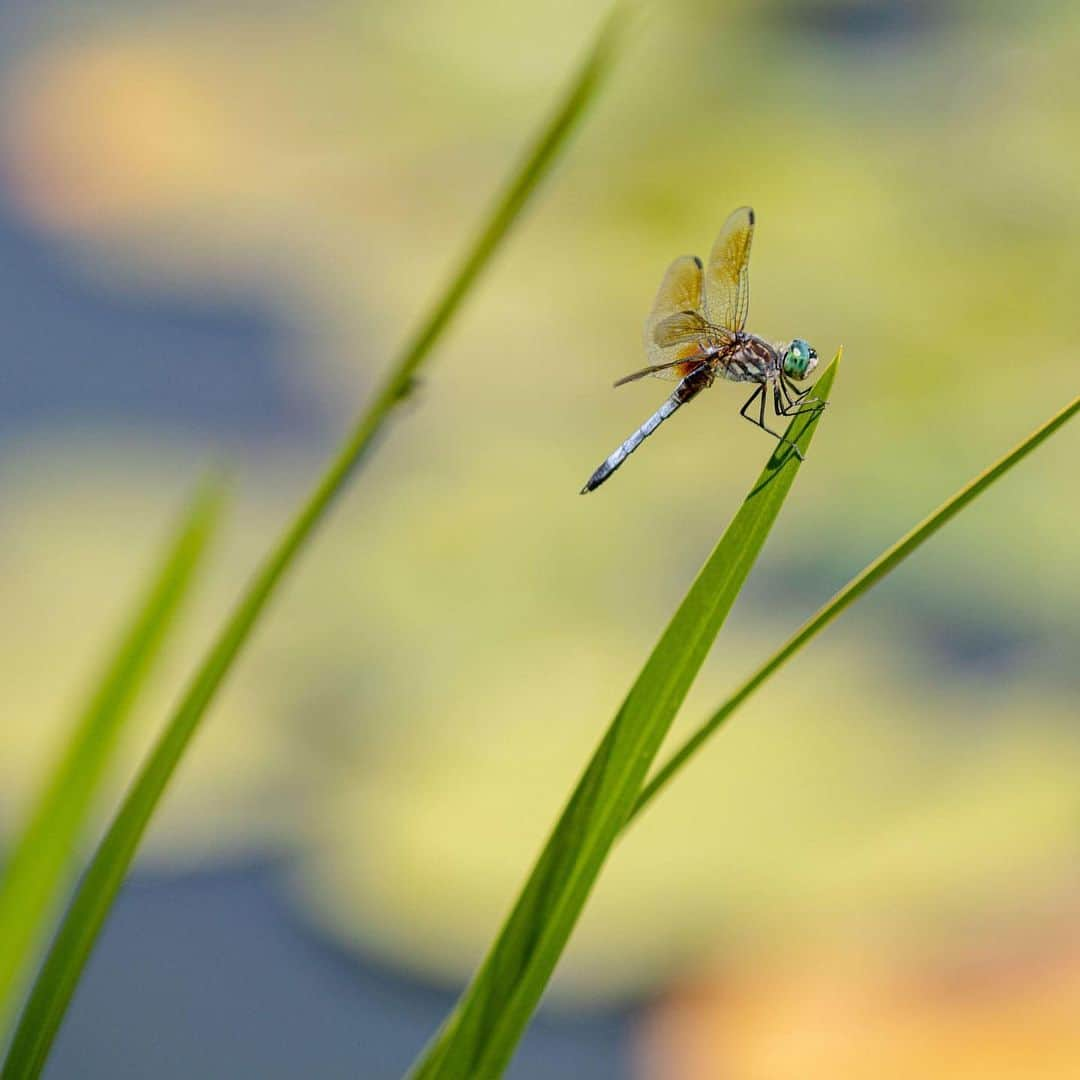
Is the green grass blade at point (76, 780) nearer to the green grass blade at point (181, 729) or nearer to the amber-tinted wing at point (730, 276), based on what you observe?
the green grass blade at point (181, 729)

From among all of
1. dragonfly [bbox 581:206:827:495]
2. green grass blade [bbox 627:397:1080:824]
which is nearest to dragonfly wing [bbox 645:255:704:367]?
dragonfly [bbox 581:206:827:495]

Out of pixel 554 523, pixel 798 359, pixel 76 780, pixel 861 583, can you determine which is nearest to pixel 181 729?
pixel 76 780

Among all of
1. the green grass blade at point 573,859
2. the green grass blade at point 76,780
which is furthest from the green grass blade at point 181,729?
the green grass blade at point 573,859

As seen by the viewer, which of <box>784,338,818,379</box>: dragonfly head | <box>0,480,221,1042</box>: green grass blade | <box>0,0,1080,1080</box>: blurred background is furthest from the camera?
<box>0,0,1080,1080</box>: blurred background

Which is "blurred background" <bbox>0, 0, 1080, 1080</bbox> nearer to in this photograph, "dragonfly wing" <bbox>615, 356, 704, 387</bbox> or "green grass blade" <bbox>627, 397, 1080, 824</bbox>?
"dragonfly wing" <bbox>615, 356, 704, 387</bbox>

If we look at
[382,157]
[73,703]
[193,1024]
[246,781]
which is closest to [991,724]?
[246,781]

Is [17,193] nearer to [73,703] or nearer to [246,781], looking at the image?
[73,703]

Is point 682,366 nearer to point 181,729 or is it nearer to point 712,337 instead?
point 712,337
